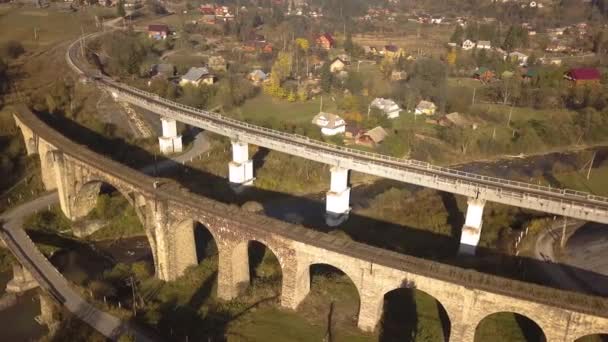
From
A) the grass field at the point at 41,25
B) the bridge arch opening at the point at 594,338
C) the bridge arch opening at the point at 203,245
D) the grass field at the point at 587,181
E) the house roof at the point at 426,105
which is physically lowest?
the grass field at the point at 587,181

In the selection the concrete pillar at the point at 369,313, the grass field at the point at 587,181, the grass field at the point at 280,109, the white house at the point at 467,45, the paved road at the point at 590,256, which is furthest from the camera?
the white house at the point at 467,45

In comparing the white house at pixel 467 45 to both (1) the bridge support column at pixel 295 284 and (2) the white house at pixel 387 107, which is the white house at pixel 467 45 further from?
(1) the bridge support column at pixel 295 284

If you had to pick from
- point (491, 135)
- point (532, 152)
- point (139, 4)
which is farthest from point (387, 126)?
point (139, 4)

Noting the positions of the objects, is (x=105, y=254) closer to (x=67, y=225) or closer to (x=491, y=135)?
(x=67, y=225)

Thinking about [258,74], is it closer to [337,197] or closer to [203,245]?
[337,197]

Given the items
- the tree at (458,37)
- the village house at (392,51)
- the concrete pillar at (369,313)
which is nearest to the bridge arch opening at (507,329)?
the concrete pillar at (369,313)

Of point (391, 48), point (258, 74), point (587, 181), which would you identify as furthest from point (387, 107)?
point (391, 48)

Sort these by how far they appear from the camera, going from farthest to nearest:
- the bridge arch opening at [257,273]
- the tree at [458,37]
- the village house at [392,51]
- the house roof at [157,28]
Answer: the tree at [458,37] → the house roof at [157,28] → the village house at [392,51] → the bridge arch opening at [257,273]

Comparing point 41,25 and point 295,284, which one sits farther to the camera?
point 41,25
